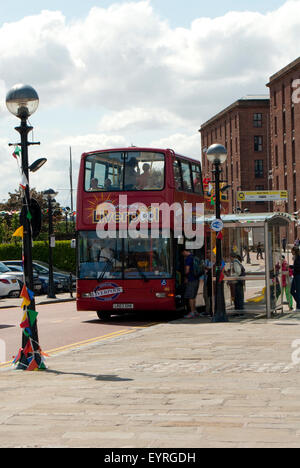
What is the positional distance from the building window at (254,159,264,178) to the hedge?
59206mm

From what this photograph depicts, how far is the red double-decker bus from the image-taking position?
1919cm

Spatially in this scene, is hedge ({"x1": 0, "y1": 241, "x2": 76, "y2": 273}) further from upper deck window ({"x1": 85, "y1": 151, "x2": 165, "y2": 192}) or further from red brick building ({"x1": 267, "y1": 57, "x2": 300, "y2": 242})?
red brick building ({"x1": 267, "y1": 57, "x2": 300, "y2": 242})

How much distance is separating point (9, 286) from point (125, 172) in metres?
14.5

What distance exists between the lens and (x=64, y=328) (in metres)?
18.0

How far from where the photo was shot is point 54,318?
21344mm

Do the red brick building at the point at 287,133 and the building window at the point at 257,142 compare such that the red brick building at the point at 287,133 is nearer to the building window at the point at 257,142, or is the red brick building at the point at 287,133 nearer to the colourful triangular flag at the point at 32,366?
the building window at the point at 257,142

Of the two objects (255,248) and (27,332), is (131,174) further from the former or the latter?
(27,332)

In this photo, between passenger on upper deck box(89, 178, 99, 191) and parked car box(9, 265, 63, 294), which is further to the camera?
parked car box(9, 265, 63, 294)

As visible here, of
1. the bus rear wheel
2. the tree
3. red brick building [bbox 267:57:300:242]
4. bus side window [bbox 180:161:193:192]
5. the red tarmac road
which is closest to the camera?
the red tarmac road

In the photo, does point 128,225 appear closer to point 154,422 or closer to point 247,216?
point 247,216
